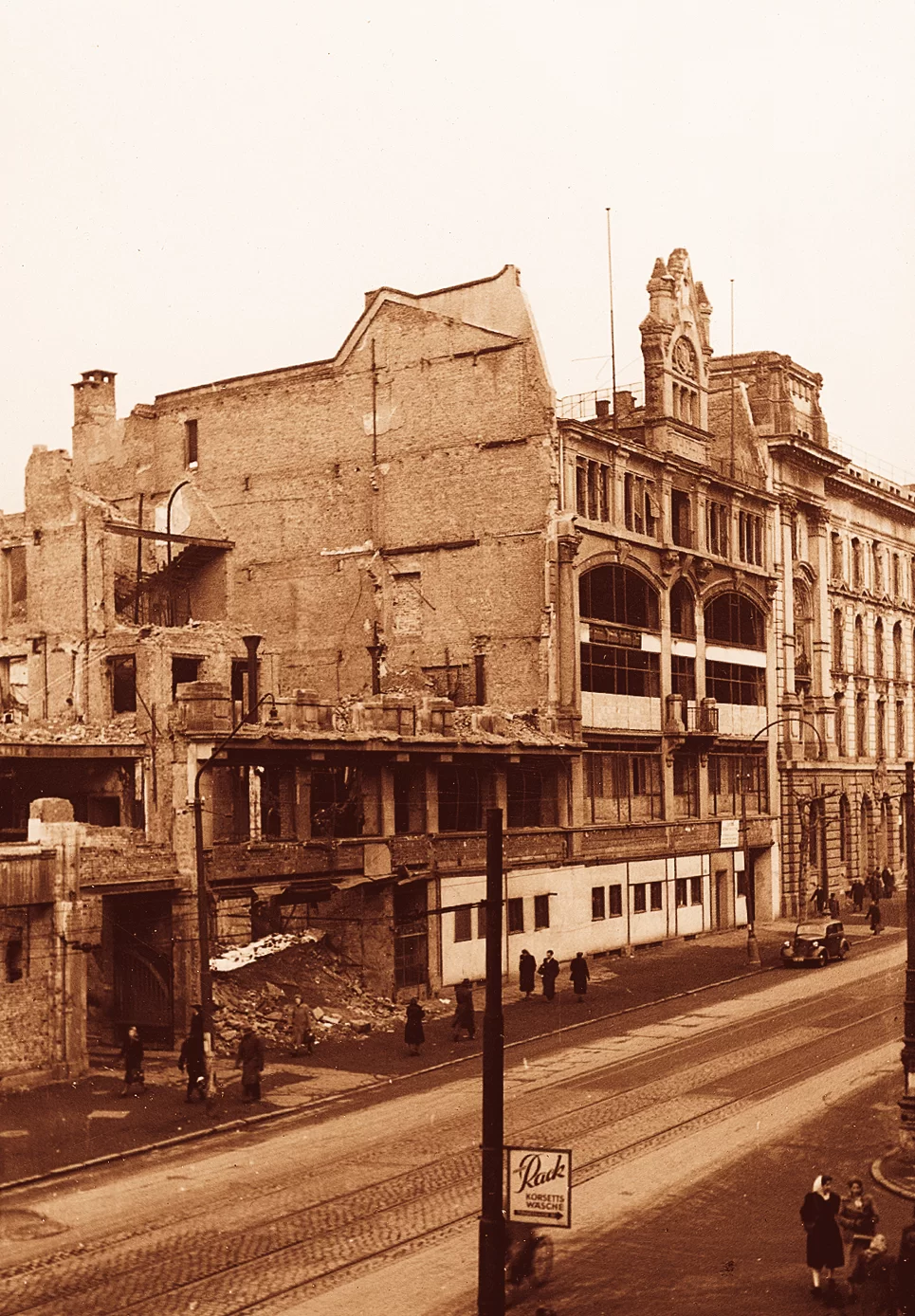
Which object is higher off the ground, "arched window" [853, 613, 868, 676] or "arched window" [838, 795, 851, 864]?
"arched window" [853, 613, 868, 676]

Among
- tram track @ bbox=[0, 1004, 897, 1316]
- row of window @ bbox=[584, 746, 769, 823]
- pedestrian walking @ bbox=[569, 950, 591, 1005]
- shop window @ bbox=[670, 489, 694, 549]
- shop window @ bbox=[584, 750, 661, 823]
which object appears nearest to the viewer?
tram track @ bbox=[0, 1004, 897, 1316]

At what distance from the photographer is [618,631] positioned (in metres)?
55.9

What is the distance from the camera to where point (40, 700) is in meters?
53.4

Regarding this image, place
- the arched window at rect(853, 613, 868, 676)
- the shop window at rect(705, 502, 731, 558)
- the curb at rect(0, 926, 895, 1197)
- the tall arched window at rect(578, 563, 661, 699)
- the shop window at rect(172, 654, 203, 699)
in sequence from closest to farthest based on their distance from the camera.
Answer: the curb at rect(0, 926, 895, 1197) < the shop window at rect(172, 654, 203, 699) < the tall arched window at rect(578, 563, 661, 699) < the shop window at rect(705, 502, 731, 558) < the arched window at rect(853, 613, 868, 676)

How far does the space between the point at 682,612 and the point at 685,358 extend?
10.1 metres

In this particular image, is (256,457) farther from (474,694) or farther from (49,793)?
(49,793)

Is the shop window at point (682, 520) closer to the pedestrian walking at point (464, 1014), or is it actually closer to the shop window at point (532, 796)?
the shop window at point (532, 796)

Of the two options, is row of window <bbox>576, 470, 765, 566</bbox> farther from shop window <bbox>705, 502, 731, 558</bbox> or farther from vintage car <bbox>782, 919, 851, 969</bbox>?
vintage car <bbox>782, 919, 851, 969</bbox>

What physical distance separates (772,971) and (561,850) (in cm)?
769

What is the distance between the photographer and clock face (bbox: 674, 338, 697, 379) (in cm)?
6216

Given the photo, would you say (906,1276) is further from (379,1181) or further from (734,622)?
(734,622)

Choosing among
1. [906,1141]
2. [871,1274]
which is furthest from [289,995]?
[871,1274]

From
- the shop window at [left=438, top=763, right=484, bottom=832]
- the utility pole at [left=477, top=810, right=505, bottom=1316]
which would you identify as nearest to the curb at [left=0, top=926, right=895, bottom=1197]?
the shop window at [left=438, top=763, right=484, bottom=832]

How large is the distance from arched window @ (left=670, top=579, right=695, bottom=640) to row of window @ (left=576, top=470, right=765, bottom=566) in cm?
167
